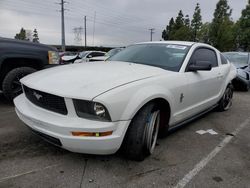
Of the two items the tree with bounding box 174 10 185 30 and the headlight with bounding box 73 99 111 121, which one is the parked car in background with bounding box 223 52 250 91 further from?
the tree with bounding box 174 10 185 30

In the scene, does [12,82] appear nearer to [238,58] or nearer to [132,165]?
[132,165]

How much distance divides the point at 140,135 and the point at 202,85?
167 centimetres

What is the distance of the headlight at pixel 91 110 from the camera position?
227cm

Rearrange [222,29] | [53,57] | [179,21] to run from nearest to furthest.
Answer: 1. [53,57]
2. [222,29]
3. [179,21]

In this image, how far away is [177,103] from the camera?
314 centimetres

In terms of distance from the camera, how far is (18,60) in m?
4.96

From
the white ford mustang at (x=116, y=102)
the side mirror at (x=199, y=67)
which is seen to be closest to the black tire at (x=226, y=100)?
the white ford mustang at (x=116, y=102)

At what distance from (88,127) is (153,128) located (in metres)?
0.95

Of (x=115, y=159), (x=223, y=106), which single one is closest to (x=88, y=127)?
(x=115, y=159)

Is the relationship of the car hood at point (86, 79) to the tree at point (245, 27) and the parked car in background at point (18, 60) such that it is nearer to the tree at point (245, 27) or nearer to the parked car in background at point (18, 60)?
the parked car in background at point (18, 60)

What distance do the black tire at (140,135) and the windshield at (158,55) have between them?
2.97 feet

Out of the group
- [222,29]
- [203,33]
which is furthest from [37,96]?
[203,33]

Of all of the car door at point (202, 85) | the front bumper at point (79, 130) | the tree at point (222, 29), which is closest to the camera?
the front bumper at point (79, 130)

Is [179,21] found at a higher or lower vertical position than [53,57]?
higher
